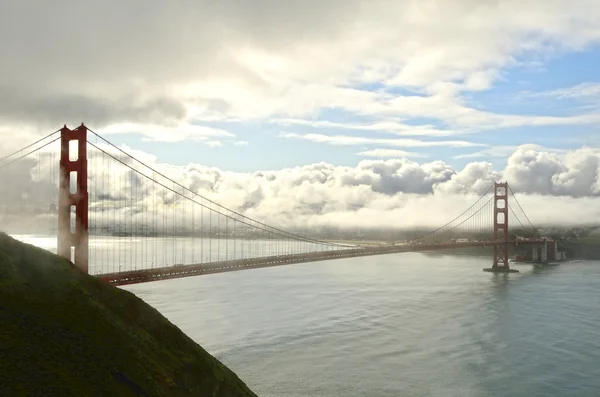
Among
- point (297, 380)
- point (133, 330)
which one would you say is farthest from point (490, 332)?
point (133, 330)

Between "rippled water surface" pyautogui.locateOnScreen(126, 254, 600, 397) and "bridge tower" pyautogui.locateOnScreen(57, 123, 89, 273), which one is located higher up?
"bridge tower" pyautogui.locateOnScreen(57, 123, 89, 273)

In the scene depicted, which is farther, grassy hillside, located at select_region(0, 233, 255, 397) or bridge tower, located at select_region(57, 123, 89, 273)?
bridge tower, located at select_region(57, 123, 89, 273)

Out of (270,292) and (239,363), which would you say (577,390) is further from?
(270,292)

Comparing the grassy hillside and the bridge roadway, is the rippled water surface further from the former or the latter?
the grassy hillside

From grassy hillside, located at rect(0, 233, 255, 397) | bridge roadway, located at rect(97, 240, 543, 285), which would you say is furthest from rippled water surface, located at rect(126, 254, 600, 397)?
grassy hillside, located at rect(0, 233, 255, 397)

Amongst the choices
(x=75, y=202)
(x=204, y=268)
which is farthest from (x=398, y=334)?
(x=75, y=202)

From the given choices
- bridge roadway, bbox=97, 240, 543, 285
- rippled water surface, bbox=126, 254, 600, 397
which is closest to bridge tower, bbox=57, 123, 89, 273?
bridge roadway, bbox=97, 240, 543, 285

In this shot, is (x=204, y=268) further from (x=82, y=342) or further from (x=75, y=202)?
(x=82, y=342)

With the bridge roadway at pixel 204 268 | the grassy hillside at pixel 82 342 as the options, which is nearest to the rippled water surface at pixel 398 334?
the bridge roadway at pixel 204 268
